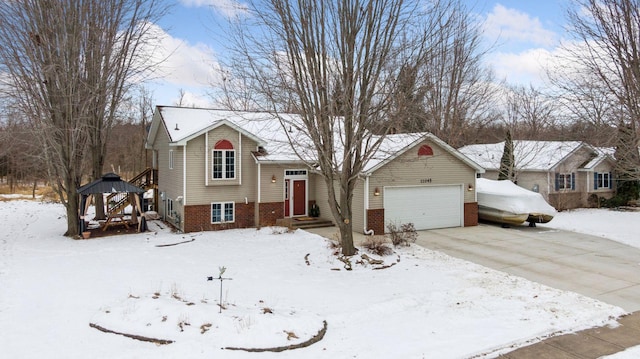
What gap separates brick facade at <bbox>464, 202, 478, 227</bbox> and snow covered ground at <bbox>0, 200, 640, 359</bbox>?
5931 mm

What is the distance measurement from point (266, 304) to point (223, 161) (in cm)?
984

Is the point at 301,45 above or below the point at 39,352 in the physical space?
above

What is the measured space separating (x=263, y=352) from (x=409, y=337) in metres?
2.45

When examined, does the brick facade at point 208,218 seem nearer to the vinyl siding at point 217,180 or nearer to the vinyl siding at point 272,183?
the vinyl siding at point 217,180

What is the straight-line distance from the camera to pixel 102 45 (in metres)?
16.7

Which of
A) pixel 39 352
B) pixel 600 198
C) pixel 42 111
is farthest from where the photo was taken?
pixel 600 198

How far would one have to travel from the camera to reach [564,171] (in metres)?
25.5

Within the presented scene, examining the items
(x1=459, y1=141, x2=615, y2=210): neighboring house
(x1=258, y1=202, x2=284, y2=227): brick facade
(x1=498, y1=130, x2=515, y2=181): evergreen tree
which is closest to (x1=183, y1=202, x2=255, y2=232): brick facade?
(x1=258, y1=202, x2=284, y2=227): brick facade

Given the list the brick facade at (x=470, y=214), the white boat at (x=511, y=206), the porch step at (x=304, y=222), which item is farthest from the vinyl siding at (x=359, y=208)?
the white boat at (x=511, y=206)

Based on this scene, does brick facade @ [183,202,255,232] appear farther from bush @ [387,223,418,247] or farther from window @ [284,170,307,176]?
bush @ [387,223,418,247]

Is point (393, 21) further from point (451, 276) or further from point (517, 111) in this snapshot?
point (517, 111)

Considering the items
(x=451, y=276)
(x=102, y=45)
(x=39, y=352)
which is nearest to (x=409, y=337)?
(x=451, y=276)

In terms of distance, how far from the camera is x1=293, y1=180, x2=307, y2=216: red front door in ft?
61.3

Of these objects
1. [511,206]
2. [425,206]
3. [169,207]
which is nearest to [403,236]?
[425,206]
